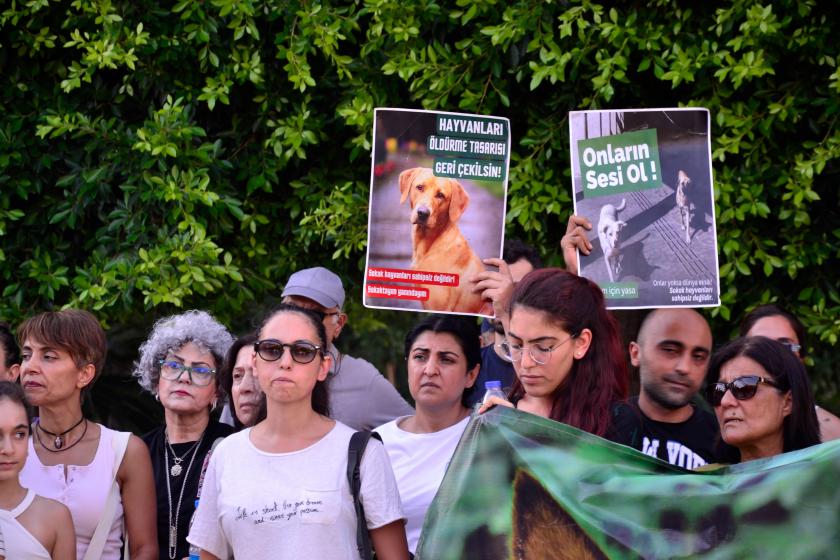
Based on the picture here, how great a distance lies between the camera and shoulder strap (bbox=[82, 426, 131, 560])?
15.5ft

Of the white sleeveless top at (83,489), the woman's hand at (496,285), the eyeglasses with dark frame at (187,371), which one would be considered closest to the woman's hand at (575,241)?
the woman's hand at (496,285)

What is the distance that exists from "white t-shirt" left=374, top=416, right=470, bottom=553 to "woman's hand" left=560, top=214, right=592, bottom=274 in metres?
0.82

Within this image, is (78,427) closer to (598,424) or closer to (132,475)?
(132,475)

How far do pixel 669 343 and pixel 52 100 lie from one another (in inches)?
131

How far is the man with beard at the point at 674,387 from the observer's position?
15.8 feet

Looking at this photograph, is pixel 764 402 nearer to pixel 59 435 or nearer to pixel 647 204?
pixel 647 204

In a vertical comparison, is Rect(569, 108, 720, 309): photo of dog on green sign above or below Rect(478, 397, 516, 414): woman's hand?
above

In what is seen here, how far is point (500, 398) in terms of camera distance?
3723mm

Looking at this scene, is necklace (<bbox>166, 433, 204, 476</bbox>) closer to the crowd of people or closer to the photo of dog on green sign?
the crowd of people

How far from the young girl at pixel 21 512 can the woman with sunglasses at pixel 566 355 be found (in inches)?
70.5

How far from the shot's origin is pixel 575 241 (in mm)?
5102

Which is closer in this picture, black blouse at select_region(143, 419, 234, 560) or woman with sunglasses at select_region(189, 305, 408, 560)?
woman with sunglasses at select_region(189, 305, 408, 560)

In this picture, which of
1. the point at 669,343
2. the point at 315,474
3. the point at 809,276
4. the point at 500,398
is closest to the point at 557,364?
the point at 500,398

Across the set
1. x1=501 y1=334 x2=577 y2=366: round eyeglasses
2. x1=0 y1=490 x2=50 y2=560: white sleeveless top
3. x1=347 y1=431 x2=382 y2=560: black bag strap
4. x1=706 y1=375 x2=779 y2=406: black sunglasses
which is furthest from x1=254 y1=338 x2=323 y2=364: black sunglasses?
x1=706 y1=375 x2=779 y2=406: black sunglasses
